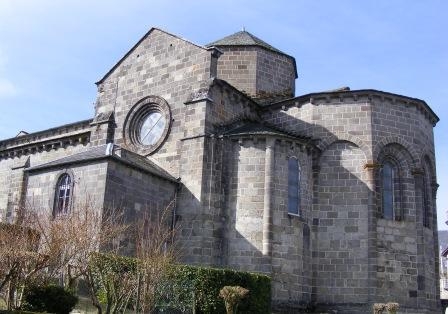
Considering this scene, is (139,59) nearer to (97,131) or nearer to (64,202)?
(97,131)

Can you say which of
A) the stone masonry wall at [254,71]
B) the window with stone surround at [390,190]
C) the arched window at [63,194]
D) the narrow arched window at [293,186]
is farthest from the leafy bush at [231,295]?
the stone masonry wall at [254,71]

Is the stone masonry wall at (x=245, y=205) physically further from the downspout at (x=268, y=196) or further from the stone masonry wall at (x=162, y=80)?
the stone masonry wall at (x=162, y=80)

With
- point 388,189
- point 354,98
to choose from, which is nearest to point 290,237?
point 388,189

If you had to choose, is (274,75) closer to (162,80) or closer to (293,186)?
(162,80)

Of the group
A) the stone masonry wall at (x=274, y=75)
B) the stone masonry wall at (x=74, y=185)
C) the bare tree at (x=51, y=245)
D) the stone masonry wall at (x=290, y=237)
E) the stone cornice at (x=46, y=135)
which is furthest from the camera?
the stone masonry wall at (x=274, y=75)

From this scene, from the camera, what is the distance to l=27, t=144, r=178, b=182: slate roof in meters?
21.6

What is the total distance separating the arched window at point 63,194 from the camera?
72.3ft

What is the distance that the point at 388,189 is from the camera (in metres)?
25.1

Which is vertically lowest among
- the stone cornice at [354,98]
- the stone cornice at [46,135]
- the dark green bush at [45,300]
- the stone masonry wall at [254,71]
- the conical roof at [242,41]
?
the dark green bush at [45,300]

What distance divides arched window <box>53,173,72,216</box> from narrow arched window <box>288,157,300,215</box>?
9008 millimetres

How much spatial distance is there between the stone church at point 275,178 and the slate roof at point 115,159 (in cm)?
9

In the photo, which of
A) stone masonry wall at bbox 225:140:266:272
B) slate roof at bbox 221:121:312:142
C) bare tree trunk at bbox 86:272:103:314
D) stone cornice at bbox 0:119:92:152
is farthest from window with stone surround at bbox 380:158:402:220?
stone cornice at bbox 0:119:92:152

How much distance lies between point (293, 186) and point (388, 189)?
14.9 ft

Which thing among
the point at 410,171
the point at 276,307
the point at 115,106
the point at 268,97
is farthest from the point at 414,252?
the point at 115,106
